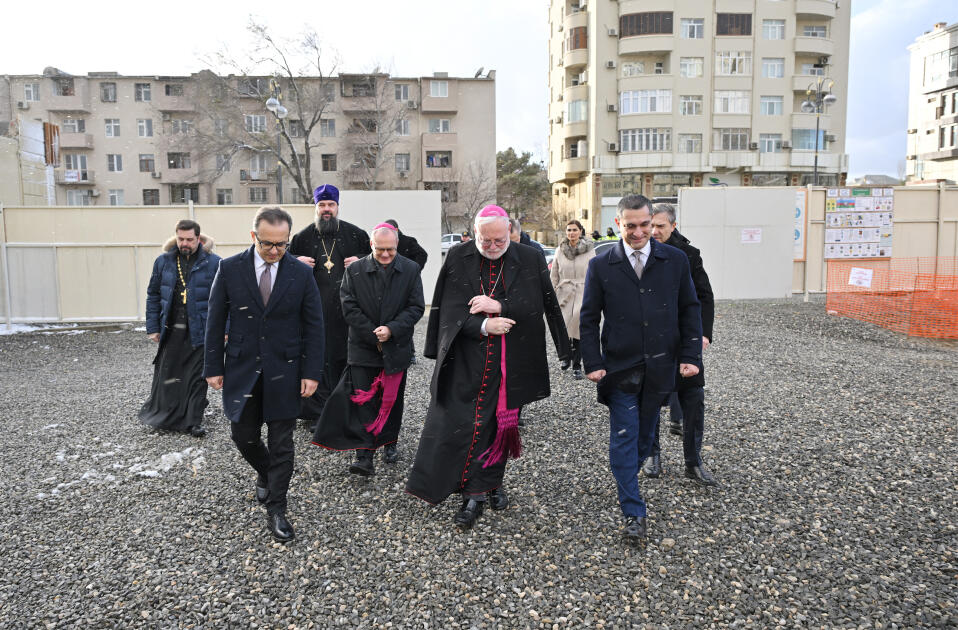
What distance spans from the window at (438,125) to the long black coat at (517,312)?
166 ft

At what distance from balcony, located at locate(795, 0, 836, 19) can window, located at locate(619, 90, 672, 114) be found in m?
10.5

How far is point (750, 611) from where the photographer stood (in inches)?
120

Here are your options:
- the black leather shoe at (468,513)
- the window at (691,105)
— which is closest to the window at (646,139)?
the window at (691,105)

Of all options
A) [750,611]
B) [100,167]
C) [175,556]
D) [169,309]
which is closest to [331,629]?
[175,556]

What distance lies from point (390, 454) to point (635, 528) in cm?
215

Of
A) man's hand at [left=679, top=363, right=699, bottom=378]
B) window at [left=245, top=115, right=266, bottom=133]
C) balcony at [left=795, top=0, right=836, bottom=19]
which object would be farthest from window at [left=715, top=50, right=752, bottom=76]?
man's hand at [left=679, top=363, right=699, bottom=378]

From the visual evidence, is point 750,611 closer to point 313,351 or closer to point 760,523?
point 760,523

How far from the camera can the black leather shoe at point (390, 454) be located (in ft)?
16.9

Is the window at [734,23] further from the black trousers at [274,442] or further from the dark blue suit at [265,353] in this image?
the black trousers at [274,442]

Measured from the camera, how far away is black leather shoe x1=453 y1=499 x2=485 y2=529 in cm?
394

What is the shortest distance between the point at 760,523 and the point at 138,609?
3392 millimetres

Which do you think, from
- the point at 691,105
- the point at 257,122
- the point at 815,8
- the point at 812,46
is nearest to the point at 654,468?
the point at 691,105

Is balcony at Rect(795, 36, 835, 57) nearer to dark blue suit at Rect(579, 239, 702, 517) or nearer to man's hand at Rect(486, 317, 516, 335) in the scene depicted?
dark blue suit at Rect(579, 239, 702, 517)

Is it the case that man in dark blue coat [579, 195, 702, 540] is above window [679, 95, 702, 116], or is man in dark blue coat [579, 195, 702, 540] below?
below
